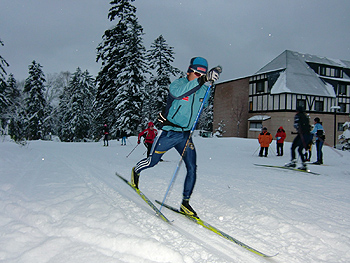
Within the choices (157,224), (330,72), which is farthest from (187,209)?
(330,72)

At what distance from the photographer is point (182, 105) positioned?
130 inches

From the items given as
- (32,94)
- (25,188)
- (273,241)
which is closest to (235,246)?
(273,241)

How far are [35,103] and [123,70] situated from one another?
809 inches

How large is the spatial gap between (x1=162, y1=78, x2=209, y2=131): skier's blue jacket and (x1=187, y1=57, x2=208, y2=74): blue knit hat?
21 cm

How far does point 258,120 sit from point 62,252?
35.3 metres

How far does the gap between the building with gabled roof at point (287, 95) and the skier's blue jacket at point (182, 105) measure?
→ 31.4 meters

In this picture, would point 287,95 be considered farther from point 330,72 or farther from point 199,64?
point 199,64

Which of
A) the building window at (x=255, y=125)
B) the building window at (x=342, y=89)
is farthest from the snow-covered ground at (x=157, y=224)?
the building window at (x=342, y=89)

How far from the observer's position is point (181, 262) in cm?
219

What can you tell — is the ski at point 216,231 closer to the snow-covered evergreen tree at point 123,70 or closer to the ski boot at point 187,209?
the ski boot at point 187,209

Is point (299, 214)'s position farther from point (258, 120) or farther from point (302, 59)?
point (302, 59)

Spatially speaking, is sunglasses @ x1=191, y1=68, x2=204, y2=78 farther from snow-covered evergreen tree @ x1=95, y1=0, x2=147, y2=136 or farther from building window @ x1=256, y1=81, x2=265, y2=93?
building window @ x1=256, y1=81, x2=265, y2=93

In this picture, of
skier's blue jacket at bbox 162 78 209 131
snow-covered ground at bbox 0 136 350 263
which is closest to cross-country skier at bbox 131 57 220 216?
skier's blue jacket at bbox 162 78 209 131

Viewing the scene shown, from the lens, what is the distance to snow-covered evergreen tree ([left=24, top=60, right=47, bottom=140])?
36.5m
